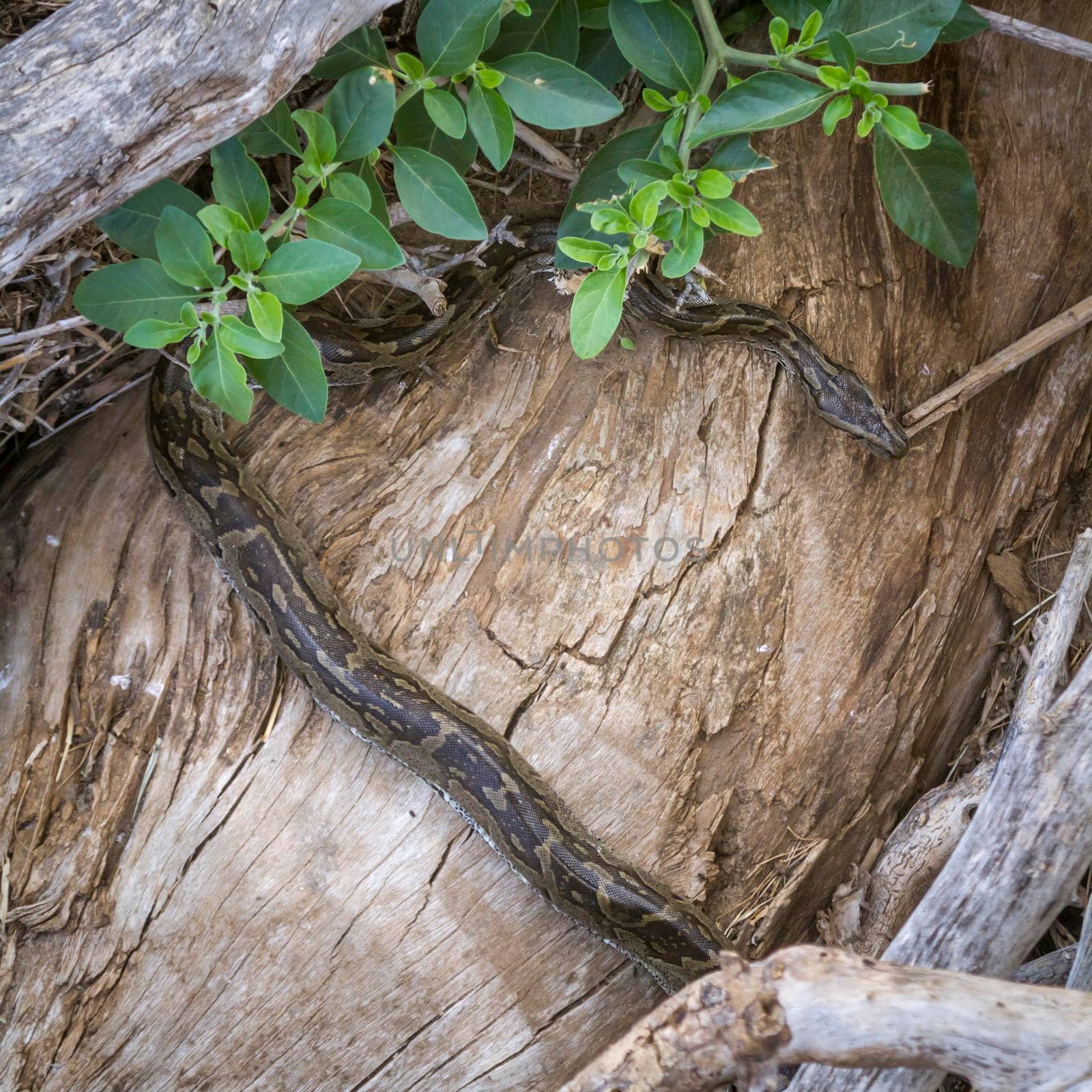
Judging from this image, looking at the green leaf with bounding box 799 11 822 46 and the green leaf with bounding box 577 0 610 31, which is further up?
the green leaf with bounding box 577 0 610 31

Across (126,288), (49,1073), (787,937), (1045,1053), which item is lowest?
(787,937)

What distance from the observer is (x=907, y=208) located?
316 centimetres

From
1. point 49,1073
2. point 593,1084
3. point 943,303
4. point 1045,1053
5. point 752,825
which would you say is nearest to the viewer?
point 1045,1053

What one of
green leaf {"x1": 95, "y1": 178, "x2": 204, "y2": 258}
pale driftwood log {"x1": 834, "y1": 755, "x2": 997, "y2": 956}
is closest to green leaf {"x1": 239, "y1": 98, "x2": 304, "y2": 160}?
green leaf {"x1": 95, "y1": 178, "x2": 204, "y2": 258}

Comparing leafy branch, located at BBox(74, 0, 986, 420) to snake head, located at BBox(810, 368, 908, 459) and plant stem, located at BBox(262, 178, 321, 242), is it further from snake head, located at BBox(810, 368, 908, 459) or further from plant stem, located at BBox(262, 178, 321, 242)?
snake head, located at BBox(810, 368, 908, 459)

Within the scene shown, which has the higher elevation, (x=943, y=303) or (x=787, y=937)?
(x=943, y=303)

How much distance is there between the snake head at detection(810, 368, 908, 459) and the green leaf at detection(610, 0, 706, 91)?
1.28 meters

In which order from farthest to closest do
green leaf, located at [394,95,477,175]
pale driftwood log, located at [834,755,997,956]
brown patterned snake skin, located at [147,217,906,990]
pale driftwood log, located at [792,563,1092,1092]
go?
1. pale driftwood log, located at [834,755,997,956]
2. brown patterned snake skin, located at [147,217,906,990]
3. green leaf, located at [394,95,477,175]
4. pale driftwood log, located at [792,563,1092,1092]

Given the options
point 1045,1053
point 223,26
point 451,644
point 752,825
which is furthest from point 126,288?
point 1045,1053

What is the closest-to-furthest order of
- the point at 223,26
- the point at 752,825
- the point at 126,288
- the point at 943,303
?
the point at 223,26 → the point at 126,288 → the point at 752,825 → the point at 943,303

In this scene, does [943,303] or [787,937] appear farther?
[943,303]

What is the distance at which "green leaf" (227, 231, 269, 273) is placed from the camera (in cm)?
263

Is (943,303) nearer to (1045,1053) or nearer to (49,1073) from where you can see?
(1045,1053)

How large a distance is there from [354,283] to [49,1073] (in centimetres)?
297
